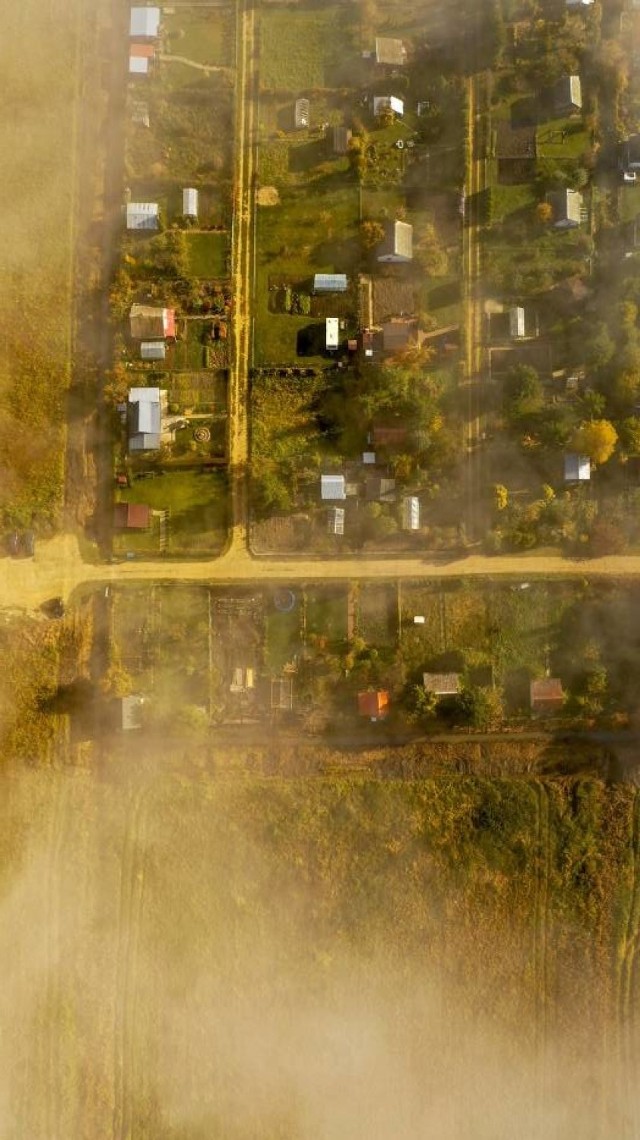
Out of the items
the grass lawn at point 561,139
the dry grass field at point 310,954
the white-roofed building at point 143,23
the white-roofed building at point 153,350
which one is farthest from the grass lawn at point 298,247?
the dry grass field at point 310,954

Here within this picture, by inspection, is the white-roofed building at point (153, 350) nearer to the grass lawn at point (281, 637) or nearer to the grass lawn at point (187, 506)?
the grass lawn at point (187, 506)

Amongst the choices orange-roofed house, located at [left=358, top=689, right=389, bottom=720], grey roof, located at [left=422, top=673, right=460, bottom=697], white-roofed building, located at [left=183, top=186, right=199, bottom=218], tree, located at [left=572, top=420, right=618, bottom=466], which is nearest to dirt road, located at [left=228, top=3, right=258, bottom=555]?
white-roofed building, located at [left=183, top=186, right=199, bottom=218]

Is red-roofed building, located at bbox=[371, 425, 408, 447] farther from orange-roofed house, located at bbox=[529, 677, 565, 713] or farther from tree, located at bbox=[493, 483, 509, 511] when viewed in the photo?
orange-roofed house, located at bbox=[529, 677, 565, 713]

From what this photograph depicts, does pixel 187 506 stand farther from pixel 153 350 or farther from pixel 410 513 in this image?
pixel 410 513

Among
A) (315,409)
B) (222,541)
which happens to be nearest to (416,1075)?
(222,541)

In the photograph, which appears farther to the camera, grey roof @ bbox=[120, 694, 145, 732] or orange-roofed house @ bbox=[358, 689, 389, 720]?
orange-roofed house @ bbox=[358, 689, 389, 720]

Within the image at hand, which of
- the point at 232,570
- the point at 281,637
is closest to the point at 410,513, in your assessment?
the point at 281,637

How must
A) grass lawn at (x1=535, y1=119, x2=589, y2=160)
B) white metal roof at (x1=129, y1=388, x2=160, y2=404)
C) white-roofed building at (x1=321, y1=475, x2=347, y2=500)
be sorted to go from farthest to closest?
1. grass lawn at (x1=535, y1=119, x2=589, y2=160)
2. white-roofed building at (x1=321, y1=475, x2=347, y2=500)
3. white metal roof at (x1=129, y1=388, x2=160, y2=404)
